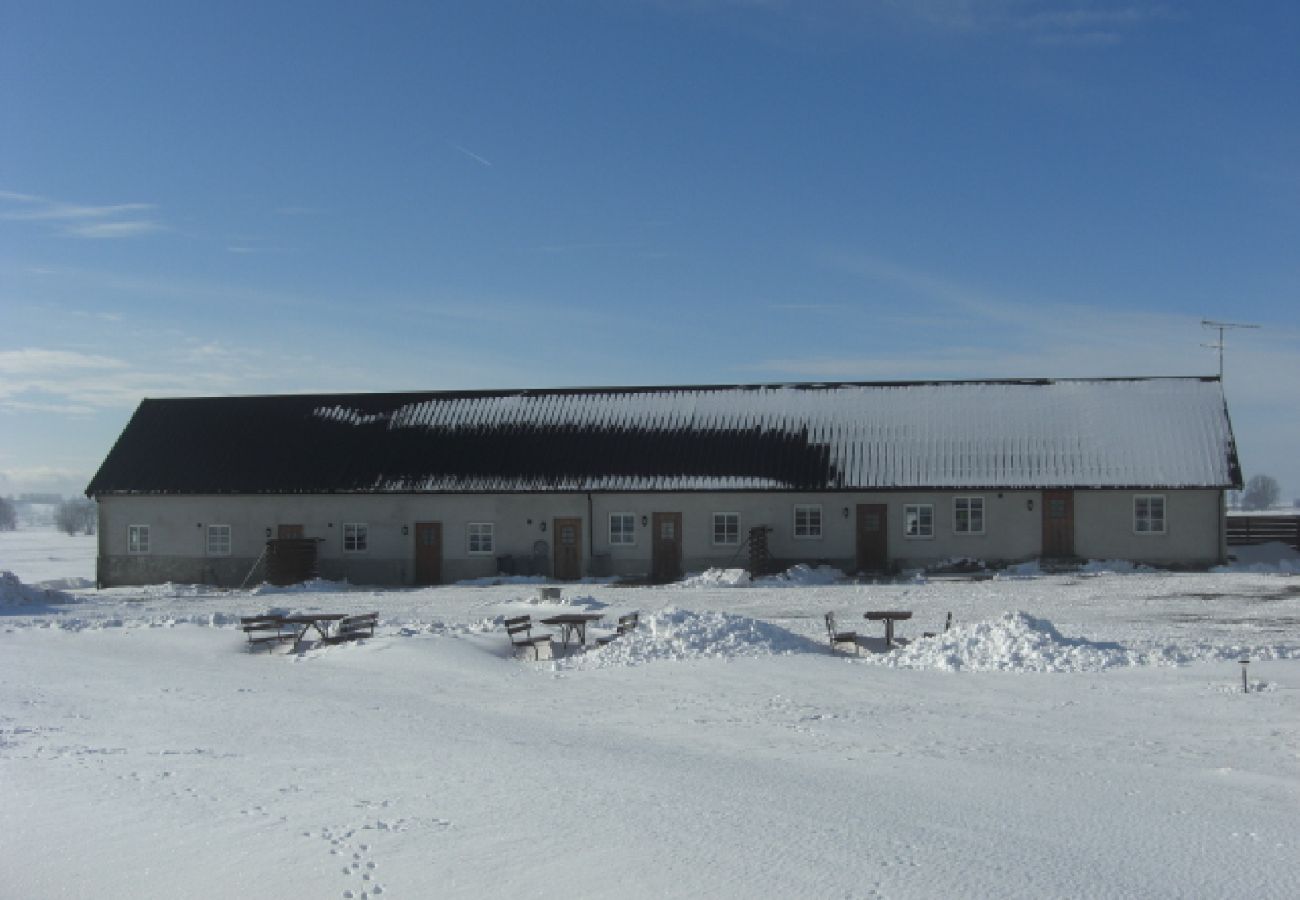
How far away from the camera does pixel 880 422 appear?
3706 centimetres

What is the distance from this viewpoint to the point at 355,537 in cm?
3653

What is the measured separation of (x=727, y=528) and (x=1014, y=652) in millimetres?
17865

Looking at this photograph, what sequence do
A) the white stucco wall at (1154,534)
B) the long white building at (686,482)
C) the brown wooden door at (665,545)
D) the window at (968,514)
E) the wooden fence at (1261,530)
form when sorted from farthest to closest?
the wooden fence at (1261,530) → the brown wooden door at (665,545) → the window at (968,514) → the long white building at (686,482) → the white stucco wall at (1154,534)

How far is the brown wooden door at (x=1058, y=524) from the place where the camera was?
33.3 metres

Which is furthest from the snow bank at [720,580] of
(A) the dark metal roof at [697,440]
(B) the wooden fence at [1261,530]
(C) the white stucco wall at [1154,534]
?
(B) the wooden fence at [1261,530]

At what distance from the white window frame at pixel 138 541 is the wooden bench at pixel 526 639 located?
20869 mm

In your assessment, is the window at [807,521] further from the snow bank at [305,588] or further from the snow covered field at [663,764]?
the snow bank at [305,588]

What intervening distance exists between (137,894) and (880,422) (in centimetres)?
3097

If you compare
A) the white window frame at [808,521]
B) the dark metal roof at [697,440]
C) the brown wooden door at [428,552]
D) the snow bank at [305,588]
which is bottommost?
the snow bank at [305,588]

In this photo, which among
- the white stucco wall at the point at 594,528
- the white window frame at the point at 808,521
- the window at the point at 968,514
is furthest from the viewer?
the white window frame at the point at 808,521

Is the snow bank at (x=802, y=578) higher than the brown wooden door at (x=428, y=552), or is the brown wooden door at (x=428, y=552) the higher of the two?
the brown wooden door at (x=428, y=552)

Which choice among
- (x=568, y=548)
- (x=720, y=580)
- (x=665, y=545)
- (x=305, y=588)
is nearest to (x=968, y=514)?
(x=720, y=580)

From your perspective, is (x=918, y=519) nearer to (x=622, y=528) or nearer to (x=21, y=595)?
(x=622, y=528)

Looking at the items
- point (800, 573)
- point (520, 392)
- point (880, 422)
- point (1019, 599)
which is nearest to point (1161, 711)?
point (1019, 599)
